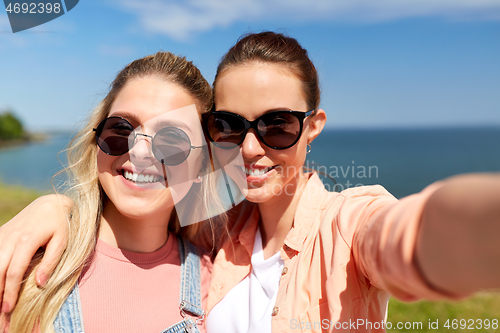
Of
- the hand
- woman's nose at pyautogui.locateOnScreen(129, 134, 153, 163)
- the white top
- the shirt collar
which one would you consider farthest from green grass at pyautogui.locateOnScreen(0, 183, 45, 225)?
the shirt collar

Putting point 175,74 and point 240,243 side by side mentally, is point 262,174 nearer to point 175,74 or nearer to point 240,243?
point 240,243

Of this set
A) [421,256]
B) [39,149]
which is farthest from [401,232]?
[39,149]

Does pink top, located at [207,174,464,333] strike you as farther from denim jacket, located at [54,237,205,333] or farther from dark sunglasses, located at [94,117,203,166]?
dark sunglasses, located at [94,117,203,166]

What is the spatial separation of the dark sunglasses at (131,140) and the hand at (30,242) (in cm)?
49

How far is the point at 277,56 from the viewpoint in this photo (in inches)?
84.1

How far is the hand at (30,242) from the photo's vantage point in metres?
1.59

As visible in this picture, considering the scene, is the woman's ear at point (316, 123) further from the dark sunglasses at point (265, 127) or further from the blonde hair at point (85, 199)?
the blonde hair at point (85, 199)

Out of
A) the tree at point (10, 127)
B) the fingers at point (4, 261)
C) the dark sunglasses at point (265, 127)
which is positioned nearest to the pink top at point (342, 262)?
the dark sunglasses at point (265, 127)

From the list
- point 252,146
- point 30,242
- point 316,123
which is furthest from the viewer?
point 316,123

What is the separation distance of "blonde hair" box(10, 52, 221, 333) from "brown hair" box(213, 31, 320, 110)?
0.28 meters

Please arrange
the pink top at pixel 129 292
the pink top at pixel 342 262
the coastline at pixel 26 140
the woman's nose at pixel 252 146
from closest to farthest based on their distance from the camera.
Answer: the pink top at pixel 342 262 → the pink top at pixel 129 292 → the woman's nose at pixel 252 146 → the coastline at pixel 26 140

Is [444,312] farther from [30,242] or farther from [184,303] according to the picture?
[30,242]

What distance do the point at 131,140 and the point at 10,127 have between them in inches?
3262

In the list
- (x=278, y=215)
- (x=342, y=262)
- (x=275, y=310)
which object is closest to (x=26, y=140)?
(x=278, y=215)
